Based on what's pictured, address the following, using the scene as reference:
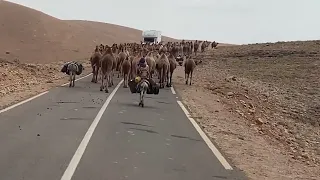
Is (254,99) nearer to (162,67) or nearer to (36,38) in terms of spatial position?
(162,67)

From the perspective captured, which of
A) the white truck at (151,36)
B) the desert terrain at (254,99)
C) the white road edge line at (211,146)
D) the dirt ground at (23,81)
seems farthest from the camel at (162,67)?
the white truck at (151,36)

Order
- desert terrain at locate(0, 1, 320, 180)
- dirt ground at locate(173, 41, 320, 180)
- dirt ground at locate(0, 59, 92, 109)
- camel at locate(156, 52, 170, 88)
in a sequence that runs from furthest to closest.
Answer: camel at locate(156, 52, 170, 88)
dirt ground at locate(0, 59, 92, 109)
desert terrain at locate(0, 1, 320, 180)
dirt ground at locate(173, 41, 320, 180)

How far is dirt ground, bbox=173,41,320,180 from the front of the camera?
12422 mm

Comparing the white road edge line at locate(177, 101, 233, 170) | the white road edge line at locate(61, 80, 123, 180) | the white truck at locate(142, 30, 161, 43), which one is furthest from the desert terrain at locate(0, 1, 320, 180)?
the white truck at locate(142, 30, 161, 43)

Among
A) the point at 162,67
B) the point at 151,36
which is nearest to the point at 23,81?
the point at 162,67

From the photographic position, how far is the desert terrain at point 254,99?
1296 cm

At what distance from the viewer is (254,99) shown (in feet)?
93.9

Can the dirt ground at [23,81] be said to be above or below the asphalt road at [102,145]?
below

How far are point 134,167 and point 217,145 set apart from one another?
3.45 metres

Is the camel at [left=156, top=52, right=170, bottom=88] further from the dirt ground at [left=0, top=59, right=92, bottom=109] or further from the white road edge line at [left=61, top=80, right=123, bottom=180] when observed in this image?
the white road edge line at [left=61, top=80, right=123, bottom=180]

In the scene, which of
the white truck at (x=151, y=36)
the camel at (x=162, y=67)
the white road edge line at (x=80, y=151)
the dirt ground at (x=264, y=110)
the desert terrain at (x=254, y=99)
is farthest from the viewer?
the white truck at (x=151, y=36)

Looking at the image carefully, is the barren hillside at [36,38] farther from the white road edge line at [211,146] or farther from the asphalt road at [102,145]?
the white road edge line at [211,146]

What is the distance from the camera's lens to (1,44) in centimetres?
6931

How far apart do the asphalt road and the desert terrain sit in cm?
83
